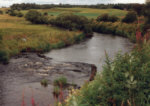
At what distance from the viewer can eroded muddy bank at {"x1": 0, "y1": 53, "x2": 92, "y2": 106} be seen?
13.1 meters

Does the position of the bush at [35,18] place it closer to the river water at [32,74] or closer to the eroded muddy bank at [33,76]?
the river water at [32,74]

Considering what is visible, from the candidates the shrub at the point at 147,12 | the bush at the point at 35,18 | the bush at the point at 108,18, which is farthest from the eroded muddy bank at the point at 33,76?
the bush at the point at 108,18

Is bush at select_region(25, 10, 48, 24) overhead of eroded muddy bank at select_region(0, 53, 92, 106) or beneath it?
overhead

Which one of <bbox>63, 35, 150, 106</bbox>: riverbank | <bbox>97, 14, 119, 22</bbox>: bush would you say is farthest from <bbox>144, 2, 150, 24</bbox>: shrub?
<bbox>63, 35, 150, 106</bbox>: riverbank

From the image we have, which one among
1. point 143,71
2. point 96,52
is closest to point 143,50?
point 143,71

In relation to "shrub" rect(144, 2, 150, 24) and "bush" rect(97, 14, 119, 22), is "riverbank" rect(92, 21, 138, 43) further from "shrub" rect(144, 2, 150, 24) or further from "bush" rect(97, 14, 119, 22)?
"shrub" rect(144, 2, 150, 24)

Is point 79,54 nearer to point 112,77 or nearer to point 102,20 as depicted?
point 112,77

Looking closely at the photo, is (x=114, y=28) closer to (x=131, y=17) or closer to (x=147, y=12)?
(x=131, y=17)

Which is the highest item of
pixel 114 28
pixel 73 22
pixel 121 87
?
pixel 121 87

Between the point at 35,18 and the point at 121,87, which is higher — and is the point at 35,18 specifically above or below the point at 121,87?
below

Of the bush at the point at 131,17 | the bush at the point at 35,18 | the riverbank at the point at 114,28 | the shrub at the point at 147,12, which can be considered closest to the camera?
the shrub at the point at 147,12

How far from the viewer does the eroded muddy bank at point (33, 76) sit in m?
13.1

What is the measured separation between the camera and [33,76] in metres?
17.3

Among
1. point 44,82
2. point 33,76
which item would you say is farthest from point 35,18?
point 44,82
